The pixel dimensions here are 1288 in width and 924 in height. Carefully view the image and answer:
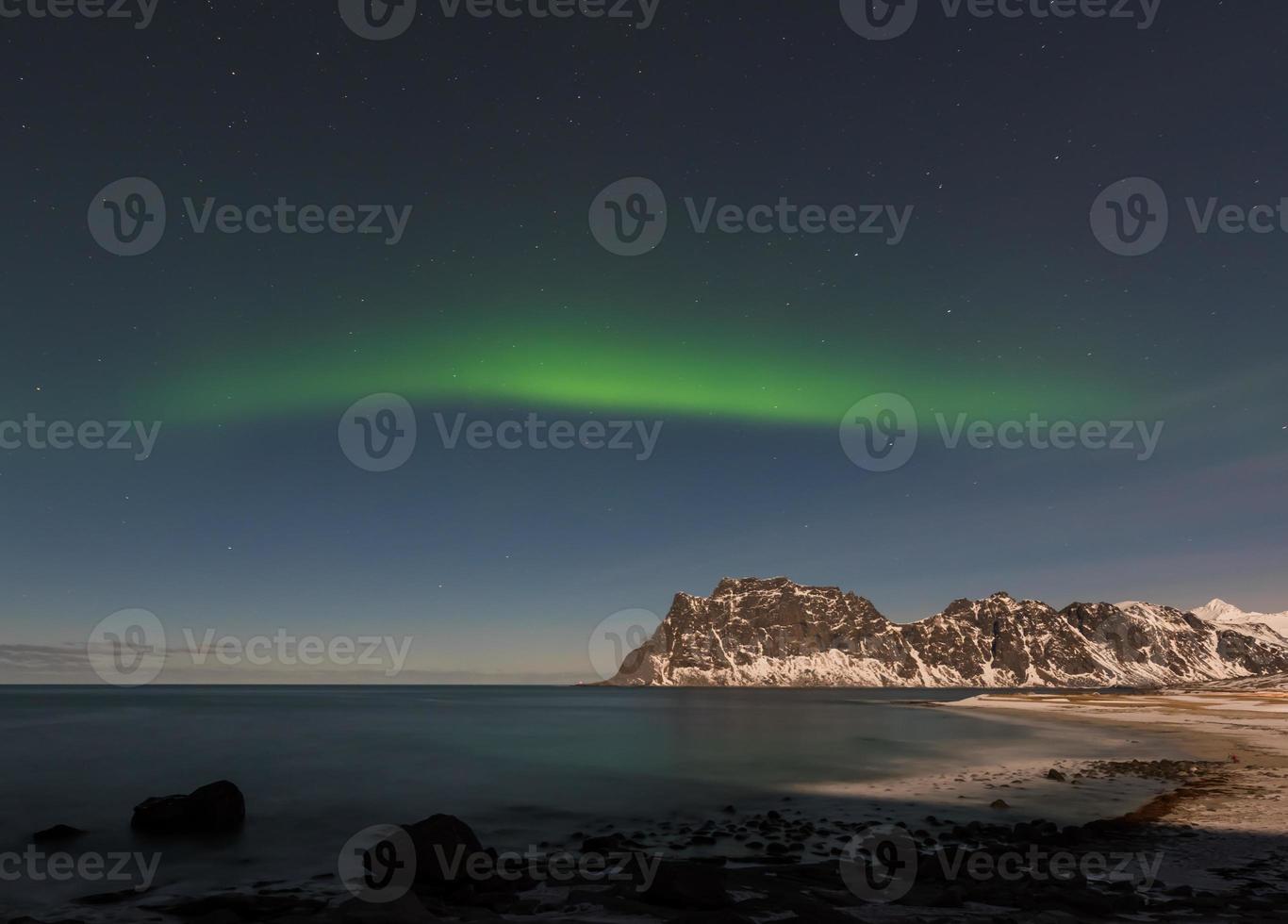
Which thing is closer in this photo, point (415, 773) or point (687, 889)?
point (687, 889)

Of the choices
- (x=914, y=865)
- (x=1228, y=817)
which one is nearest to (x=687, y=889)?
(x=914, y=865)

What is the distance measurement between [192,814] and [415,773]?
75.4ft

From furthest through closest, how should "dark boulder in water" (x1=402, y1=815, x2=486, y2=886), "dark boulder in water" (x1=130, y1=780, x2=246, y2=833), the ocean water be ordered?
"dark boulder in water" (x1=130, y1=780, x2=246, y2=833) < the ocean water < "dark boulder in water" (x1=402, y1=815, x2=486, y2=886)

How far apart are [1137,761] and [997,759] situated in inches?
333

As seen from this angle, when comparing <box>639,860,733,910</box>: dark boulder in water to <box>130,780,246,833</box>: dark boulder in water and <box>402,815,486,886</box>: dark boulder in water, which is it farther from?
<box>130,780,246,833</box>: dark boulder in water

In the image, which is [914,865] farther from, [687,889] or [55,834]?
[55,834]

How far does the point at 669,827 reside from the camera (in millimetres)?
29094

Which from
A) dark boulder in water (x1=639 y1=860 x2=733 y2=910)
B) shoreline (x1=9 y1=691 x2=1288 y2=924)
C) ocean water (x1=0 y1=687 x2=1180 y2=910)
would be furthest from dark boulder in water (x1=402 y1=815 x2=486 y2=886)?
dark boulder in water (x1=639 y1=860 x2=733 y2=910)

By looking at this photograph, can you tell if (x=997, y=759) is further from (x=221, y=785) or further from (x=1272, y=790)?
(x=221, y=785)

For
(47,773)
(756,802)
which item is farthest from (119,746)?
(756,802)

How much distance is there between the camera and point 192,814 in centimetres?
2825

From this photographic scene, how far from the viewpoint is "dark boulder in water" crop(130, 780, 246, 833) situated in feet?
92.1

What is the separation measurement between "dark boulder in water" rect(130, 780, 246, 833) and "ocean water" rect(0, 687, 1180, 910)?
0.95 meters

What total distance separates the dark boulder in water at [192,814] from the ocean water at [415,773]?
952 millimetres
